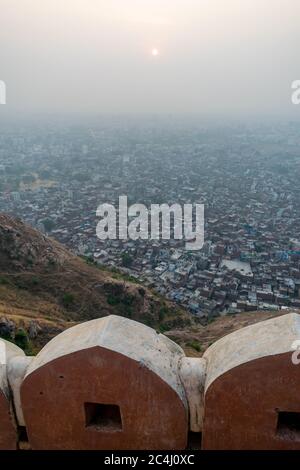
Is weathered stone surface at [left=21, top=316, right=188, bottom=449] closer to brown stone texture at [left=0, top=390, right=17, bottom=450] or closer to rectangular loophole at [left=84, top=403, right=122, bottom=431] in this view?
rectangular loophole at [left=84, top=403, right=122, bottom=431]

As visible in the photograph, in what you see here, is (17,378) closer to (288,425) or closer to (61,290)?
(288,425)

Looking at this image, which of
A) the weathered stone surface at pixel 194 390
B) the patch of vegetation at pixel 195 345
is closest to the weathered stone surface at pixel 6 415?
the weathered stone surface at pixel 194 390

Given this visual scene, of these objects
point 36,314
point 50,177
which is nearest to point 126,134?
point 50,177

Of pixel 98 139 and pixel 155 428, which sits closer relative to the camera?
pixel 155 428

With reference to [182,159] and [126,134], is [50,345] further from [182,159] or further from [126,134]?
[126,134]

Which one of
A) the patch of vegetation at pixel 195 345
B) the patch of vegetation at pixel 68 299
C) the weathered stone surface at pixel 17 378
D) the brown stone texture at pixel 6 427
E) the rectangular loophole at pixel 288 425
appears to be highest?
the weathered stone surface at pixel 17 378

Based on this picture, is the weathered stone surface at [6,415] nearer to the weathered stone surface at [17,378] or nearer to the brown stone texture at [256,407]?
the weathered stone surface at [17,378]

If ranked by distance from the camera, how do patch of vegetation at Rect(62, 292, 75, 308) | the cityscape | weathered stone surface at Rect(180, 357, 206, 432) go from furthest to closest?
the cityscape → patch of vegetation at Rect(62, 292, 75, 308) → weathered stone surface at Rect(180, 357, 206, 432)

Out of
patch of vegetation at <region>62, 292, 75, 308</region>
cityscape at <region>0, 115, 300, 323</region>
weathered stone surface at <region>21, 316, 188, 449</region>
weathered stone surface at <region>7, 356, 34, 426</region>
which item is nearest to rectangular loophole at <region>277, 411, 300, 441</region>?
weathered stone surface at <region>21, 316, 188, 449</region>
